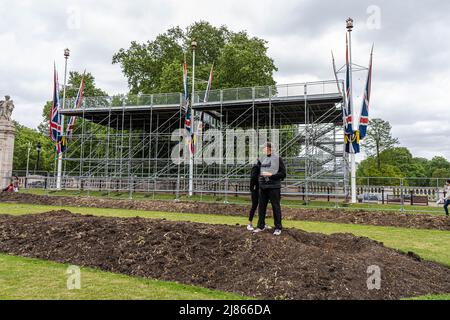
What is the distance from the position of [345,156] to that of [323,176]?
7.77 ft

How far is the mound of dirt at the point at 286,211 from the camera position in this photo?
42.2 ft

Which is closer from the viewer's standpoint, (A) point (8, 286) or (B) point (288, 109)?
(A) point (8, 286)

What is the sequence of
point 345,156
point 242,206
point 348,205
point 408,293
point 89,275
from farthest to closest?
1. point 345,156
2. point 348,205
3. point 242,206
4. point 89,275
5. point 408,293

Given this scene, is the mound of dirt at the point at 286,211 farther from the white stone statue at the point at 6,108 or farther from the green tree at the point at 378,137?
the green tree at the point at 378,137

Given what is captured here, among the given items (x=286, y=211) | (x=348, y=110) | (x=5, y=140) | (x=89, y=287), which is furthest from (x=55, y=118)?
(x=89, y=287)

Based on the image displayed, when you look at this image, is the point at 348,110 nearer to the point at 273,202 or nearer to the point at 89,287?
the point at 273,202

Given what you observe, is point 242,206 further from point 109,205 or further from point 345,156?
point 345,156

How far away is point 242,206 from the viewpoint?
1681 centimetres

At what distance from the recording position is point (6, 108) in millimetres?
28516

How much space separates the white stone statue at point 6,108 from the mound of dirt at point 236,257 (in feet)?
81.2

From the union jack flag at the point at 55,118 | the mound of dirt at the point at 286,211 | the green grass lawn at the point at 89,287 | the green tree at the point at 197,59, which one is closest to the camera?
the green grass lawn at the point at 89,287

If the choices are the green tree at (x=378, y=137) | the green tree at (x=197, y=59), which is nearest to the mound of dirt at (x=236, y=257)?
Answer: the green tree at (x=197, y=59)
